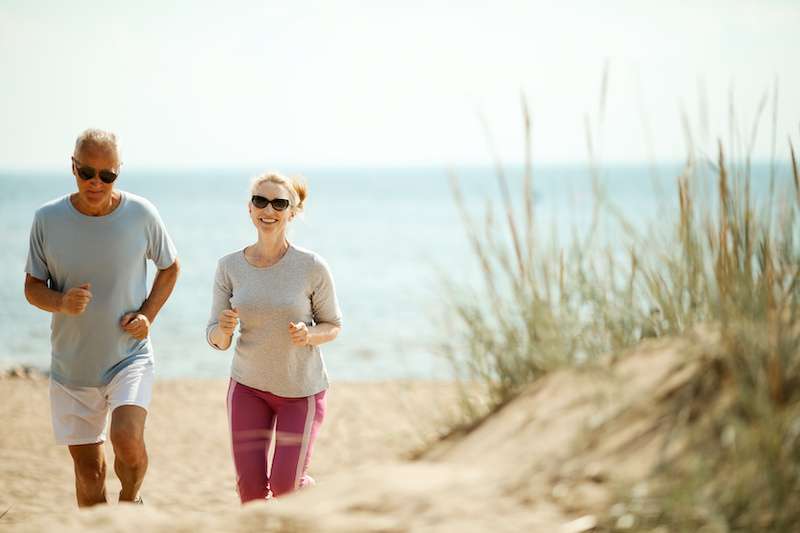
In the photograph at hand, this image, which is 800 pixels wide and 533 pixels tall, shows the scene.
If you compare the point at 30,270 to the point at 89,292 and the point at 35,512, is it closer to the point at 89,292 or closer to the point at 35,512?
the point at 89,292

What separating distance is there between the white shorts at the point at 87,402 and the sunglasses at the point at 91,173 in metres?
1.00

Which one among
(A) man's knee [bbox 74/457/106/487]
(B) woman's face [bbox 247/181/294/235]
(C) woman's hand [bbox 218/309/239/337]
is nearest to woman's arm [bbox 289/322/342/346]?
(C) woman's hand [bbox 218/309/239/337]

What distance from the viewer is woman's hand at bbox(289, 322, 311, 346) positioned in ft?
14.6

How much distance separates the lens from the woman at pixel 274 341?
455 cm

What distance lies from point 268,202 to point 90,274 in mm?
1017

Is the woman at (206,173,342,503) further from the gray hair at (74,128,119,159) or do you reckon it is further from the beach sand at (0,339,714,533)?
the beach sand at (0,339,714,533)

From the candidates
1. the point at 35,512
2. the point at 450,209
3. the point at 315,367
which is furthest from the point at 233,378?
the point at 450,209

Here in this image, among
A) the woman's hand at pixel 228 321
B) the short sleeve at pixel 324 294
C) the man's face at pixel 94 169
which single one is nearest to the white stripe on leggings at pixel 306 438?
the short sleeve at pixel 324 294

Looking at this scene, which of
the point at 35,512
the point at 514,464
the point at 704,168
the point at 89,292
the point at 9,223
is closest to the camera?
the point at 514,464

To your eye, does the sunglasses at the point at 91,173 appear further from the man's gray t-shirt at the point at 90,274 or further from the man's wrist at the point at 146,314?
the man's wrist at the point at 146,314

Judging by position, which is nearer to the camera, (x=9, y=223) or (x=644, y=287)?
(x=644, y=287)

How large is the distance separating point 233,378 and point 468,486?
7.20 ft

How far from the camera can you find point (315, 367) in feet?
15.4

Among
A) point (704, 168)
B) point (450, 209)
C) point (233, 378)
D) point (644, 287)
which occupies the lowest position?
point (450, 209)
